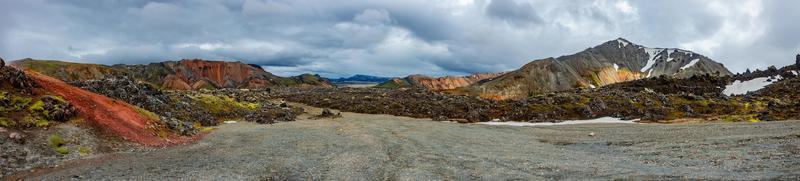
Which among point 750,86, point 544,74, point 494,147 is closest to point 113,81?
point 494,147

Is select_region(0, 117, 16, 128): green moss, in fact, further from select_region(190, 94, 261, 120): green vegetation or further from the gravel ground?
select_region(190, 94, 261, 120): green vegetation

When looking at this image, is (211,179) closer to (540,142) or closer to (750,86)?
(540,142)

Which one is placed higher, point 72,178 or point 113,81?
point 113,81

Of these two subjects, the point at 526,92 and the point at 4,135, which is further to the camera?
the point at 526,92

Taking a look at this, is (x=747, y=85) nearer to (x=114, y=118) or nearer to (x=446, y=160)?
(x=446, y=160)

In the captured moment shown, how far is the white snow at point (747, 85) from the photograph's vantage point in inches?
5655

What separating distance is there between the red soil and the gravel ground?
2.43 m

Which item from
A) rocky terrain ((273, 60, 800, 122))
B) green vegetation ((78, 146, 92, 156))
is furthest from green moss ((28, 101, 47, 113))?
rocky terrain ((273, 60, 800, 122))

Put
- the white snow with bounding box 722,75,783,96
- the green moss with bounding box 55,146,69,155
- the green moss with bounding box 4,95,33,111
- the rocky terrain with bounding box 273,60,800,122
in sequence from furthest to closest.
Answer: the white snow with bounding box 722,75,783,96, the rocky terrain with bounding box 273,60,800,122, the green moss with bounding box 4,95,33,111, the green moss with bounding box 55,146,69,155

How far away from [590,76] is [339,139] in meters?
168

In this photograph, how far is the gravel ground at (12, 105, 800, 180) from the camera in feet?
73.3

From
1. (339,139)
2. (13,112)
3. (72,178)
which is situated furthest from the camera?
(339,139)

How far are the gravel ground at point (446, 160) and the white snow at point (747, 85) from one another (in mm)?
130670

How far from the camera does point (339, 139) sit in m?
39.8
